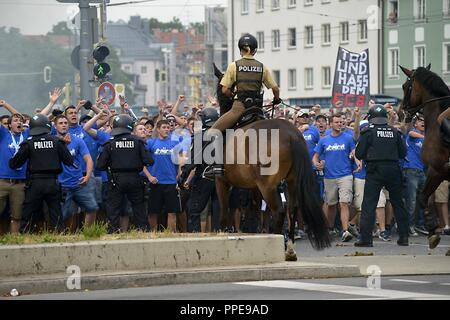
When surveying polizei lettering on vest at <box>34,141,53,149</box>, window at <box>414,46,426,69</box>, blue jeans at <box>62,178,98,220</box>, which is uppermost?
window at <box>414,46,426,69</box>

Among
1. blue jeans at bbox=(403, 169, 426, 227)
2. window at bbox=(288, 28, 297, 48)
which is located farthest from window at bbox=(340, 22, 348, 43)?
blue jeans at bbox=(403, 169, 426, 227)

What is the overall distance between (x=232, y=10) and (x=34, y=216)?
90743 mm

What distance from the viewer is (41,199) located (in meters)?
18.7

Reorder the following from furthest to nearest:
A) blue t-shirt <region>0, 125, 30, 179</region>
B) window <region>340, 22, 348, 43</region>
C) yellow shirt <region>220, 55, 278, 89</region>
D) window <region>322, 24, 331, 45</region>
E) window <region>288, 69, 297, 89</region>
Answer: window <region>288, 69, 297, 89</region> → window <region>322, 24, 331, 45</region> → window <region>340, 22, 348, 43</region> → blue t-shirt <region>0, 125, 30, 179</region> → yellow shirt <region>220, 55, 278, 89</region>

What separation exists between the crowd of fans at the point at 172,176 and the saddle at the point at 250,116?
4.30 feet

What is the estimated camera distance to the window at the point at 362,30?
94250 millimetres

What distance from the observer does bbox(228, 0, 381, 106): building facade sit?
95000 millimetres

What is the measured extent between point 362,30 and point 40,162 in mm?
77591

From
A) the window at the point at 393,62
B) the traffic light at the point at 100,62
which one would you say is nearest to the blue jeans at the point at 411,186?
the traffic light at the point at 100,62

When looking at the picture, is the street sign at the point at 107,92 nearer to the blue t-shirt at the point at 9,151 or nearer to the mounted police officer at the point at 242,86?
the blue t-shirt at the point at 9,151

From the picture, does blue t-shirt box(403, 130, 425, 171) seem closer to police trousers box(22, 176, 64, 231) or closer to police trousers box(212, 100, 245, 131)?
police trousers box(212, 100, 245, 131)
